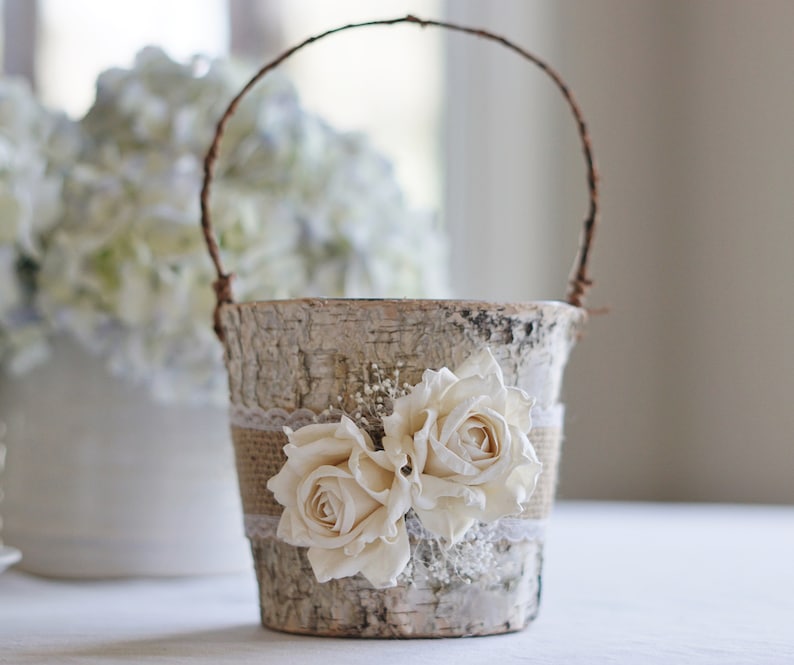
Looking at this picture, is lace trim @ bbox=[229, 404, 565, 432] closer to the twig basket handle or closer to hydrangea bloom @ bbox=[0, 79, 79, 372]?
the twig basket handle

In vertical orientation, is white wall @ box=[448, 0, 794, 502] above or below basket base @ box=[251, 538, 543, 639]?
above

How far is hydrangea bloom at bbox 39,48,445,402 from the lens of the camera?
0.70m

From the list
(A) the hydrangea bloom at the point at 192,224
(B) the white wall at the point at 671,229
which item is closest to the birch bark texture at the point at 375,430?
(A) the hydrangea bloom at the point at 192,224

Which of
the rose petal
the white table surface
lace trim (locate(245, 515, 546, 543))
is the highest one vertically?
the rose petal

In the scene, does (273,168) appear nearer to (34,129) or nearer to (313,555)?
(34,129)

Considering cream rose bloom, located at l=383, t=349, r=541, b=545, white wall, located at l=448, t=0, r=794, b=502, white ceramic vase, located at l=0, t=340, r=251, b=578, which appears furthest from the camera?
white wall, located at l=448, t=0, r=794, b=502

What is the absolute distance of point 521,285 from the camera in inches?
56.7

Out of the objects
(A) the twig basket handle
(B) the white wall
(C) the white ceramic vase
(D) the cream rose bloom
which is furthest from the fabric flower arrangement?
(B) the white wall

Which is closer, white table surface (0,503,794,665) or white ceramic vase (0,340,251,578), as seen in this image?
white table surface (0,503,794,665)

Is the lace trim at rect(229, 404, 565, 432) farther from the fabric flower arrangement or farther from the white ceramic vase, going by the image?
the white ceramic vase

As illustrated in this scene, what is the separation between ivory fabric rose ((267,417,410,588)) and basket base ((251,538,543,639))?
1.3 inches

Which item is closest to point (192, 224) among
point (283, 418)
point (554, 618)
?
point (283, 418)

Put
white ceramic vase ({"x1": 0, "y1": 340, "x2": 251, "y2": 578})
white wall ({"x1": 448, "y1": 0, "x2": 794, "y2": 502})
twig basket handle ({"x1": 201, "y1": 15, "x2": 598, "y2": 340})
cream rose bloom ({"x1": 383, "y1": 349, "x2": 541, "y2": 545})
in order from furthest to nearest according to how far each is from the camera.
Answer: white wall ({"x1": 448, "y1": 0, "x2": 794, "y2": 502}), white ceramic vase ({"x1": 0, "y1": 340, "x2": 251, "y2": 578}), twig basket handle ({"x1": 201, "y1": 15, "x2": 598, "y2": 340}), cream rose bloom ({"x1": 383, "y1": 349, "x2": 541, "y2": 545})

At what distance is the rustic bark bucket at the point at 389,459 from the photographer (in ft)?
1.61
